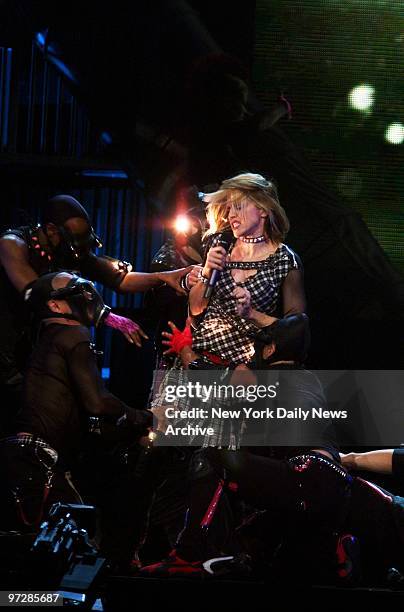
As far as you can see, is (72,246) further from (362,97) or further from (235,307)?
(362,97)

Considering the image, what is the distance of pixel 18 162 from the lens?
4996 mm

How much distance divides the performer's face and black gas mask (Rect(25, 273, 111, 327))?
26.4 inches

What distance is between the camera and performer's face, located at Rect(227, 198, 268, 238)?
3.99 meters

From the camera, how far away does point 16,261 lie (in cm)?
439

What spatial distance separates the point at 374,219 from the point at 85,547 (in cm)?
254

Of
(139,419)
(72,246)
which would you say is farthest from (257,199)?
(139,419)

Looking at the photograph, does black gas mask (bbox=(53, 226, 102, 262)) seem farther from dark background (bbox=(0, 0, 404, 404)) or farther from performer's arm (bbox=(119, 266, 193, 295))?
dark background (bbox=(0, 0, 404, 404))

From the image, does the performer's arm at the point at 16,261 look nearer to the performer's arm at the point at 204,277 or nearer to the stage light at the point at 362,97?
the performer's arm at the point at 204,277

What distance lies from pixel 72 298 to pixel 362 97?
180 centimetres

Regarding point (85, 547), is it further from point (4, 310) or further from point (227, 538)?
point (4, 310)

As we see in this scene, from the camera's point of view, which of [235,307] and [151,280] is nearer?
[235,307]

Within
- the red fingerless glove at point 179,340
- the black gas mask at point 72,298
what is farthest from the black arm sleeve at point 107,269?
the red fingerless glove at point 179,340

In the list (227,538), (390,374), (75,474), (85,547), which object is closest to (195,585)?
(85,547)

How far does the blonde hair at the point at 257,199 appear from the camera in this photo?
4008 millimetres
